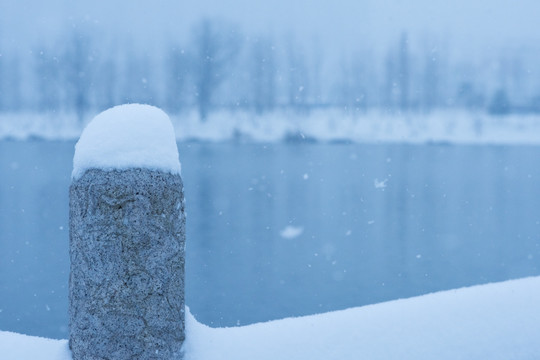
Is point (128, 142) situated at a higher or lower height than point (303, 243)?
higher

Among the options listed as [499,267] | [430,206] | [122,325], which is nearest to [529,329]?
[122,325]

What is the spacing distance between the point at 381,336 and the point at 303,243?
54.5 feet

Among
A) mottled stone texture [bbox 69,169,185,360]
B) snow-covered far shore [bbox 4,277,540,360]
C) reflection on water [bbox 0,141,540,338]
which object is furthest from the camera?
reflection on water [bbox 0,141,540,338]

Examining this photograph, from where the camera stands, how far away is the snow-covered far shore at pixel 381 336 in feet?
10.2

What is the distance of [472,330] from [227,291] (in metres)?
11.0

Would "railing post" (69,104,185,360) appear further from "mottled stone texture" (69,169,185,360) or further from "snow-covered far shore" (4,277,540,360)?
"snow-covered far shore" (4,277,540,360)

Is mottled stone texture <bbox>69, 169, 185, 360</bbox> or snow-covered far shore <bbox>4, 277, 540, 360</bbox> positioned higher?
mottled stone texture <bbox>69, 169, 185, 360</bbox>

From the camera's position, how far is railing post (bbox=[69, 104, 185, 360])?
2793mm

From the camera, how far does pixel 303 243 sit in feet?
64.8

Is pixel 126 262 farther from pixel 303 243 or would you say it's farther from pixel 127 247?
pixel 303 243

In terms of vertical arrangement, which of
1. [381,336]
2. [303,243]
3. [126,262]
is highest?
[126,262]

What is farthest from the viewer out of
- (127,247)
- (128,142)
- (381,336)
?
(381,336)

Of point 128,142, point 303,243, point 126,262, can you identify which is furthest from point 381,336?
point 303,243

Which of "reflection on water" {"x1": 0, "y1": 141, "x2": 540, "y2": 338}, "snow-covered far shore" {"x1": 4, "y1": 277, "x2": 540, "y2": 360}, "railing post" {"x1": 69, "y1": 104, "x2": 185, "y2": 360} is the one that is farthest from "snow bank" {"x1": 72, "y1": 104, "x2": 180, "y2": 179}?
"reflection on water" {"x1": 0, "y1": 141, "x2": 540, "y2": 338}
